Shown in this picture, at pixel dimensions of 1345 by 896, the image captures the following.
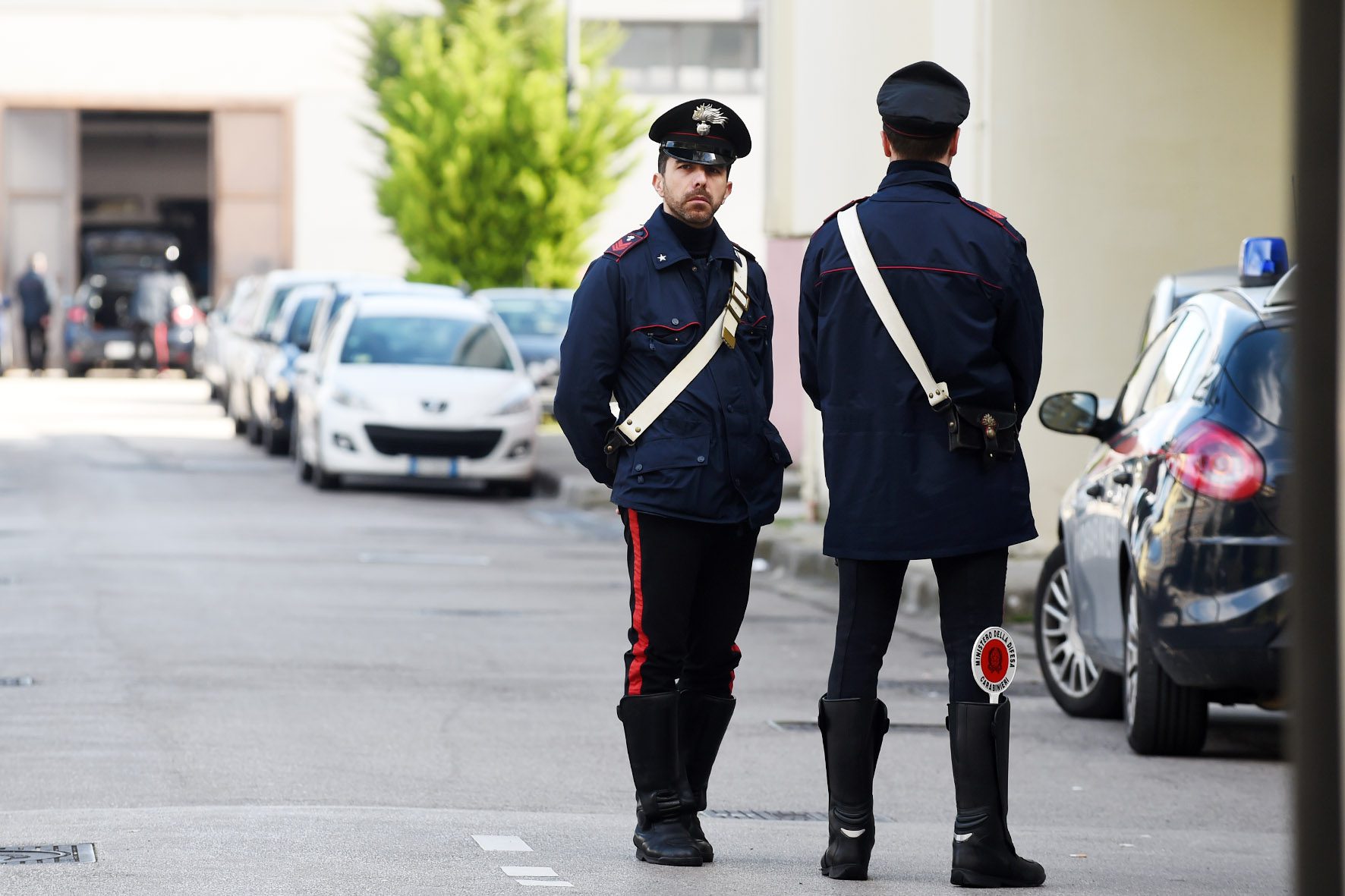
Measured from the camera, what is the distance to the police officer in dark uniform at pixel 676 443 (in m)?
5.88

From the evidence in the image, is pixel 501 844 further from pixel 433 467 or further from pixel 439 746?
pixel 433 467

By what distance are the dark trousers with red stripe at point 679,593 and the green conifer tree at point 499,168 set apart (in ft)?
94.8

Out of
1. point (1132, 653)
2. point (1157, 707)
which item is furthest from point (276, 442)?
point (1157, 707)

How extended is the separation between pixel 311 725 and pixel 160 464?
14.7 m

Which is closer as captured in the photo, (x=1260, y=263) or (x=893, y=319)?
(x=893, y=319)

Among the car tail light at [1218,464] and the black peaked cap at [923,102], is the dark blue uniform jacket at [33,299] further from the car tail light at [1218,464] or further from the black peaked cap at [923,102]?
the black peaked cap at [923,102]

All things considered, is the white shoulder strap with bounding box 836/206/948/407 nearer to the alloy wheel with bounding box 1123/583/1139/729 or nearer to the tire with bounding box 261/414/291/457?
the alloy wheel with bounding box 1123/583/1139/729

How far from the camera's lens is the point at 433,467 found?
2009cm

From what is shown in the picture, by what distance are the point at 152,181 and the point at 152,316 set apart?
1656 centimetres

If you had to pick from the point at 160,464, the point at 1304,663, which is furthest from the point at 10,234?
the point at 1304,663

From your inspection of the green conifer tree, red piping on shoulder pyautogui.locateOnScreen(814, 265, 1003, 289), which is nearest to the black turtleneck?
red piping on shoulder pyautogui.locateOnScreen(814, 265, 1003, 289)

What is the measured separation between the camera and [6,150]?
48281 millimetres

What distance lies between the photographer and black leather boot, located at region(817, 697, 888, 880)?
5664mm

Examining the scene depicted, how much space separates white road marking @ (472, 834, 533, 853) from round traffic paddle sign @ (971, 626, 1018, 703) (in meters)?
1.22
